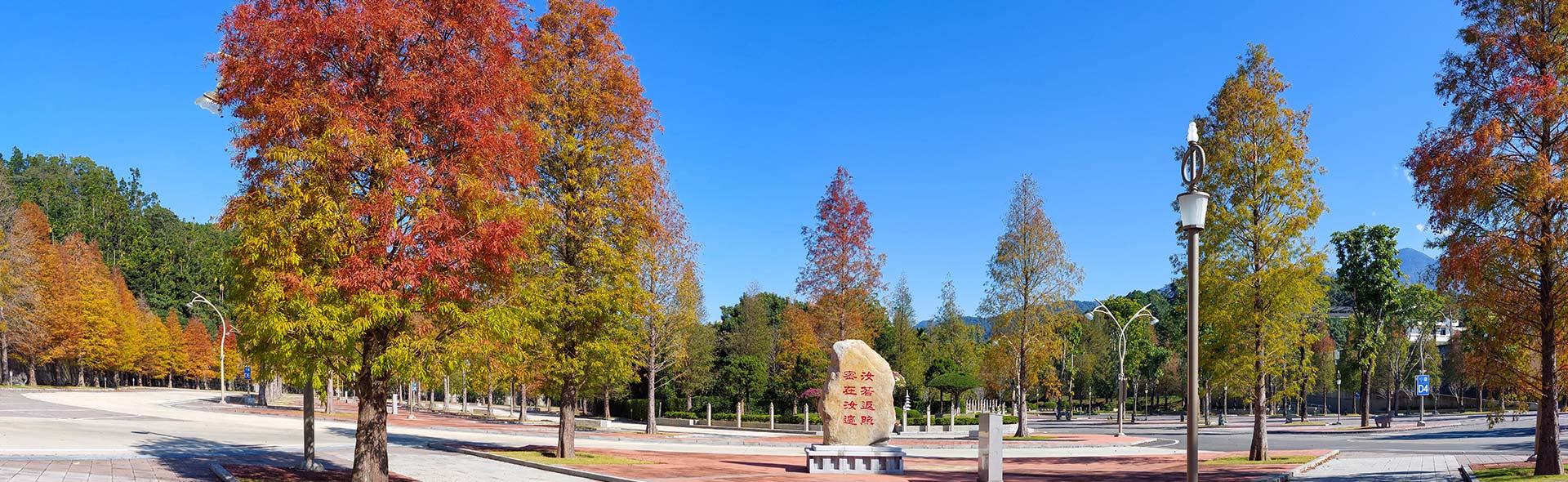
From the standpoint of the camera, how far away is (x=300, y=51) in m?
12.8

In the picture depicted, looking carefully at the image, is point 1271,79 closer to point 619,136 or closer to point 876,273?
point 619,136

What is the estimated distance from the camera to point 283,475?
1577 cm

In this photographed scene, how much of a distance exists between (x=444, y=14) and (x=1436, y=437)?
38.2 metres

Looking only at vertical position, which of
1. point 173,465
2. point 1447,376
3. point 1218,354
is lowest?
point 1447,376

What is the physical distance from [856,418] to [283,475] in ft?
37.0

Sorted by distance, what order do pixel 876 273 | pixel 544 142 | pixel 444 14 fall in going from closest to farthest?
pixel 444 14 < pixel 544 142 < pixel 876 273

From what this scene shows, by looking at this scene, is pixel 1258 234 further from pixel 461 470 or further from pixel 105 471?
pixel 105 471

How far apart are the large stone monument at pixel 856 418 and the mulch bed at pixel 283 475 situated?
8.51 meters

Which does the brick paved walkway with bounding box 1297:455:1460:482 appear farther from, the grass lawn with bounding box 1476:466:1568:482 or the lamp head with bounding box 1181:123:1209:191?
the lamp head with bounding box 1181:123:1209:191

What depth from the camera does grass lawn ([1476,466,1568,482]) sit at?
50.2 feet

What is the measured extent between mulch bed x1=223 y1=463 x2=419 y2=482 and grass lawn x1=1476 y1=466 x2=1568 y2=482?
62.6 feet

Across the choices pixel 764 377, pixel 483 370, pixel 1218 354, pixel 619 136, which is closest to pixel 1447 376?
pixel 764 377

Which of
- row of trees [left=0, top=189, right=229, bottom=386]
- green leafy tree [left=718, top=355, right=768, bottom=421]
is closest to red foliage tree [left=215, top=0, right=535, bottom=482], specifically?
green leafy tree [left=718, top=355, right=768, bottom=421]

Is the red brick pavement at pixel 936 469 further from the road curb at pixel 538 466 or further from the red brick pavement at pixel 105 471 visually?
the red brick pavement at pixel 105 471
